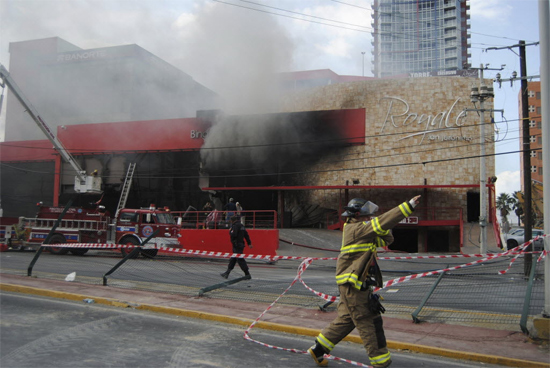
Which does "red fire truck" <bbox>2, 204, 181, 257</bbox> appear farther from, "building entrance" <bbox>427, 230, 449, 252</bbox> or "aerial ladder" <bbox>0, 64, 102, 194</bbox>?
"building entrance" <bbox>427, 230, 449, 252</bbox>

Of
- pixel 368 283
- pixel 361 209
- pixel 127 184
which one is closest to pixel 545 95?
pixel 361 209

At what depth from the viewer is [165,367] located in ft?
12.9

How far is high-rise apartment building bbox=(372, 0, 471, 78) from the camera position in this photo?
307ft

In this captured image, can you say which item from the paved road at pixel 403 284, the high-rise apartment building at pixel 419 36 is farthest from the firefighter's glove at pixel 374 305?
the high-rise apartment building at pixel 419 36

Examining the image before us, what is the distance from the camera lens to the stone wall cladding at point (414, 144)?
71.8ft

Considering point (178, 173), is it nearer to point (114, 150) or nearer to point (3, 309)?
point (114, 150)

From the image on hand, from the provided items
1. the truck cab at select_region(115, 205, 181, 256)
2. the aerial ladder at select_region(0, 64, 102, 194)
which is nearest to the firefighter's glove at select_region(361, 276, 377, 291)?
the truck cab at select_region(115, 205, 181, 256)

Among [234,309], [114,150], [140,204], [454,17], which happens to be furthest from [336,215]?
[454,17]

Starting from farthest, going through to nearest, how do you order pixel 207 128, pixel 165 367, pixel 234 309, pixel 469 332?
pixel 207 128 < pixel 234 309 < pixel 469 332 < pixel 165 367

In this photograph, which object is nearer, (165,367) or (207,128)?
(165,367)

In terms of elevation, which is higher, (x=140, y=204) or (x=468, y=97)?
(x=468, y=97)

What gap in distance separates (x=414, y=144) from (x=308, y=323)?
1860 cm

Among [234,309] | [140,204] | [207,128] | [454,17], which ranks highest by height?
[454,17]

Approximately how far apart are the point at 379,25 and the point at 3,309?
342 ft
